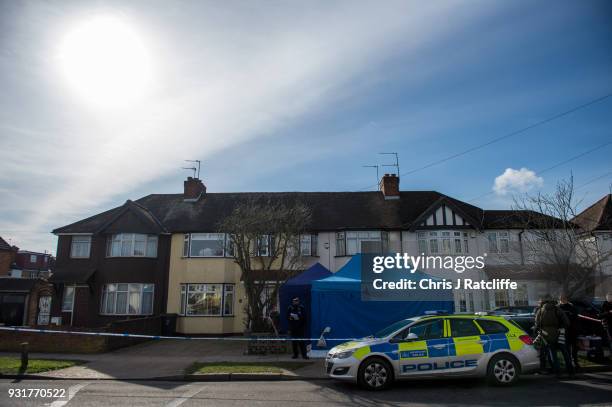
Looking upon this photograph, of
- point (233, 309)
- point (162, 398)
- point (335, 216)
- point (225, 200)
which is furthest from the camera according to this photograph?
point (225, 200)

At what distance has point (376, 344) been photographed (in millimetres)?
8883

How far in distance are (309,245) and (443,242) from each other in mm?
7148

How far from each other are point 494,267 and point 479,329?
15.1m

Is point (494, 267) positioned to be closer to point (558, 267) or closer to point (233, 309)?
point (558, 267)

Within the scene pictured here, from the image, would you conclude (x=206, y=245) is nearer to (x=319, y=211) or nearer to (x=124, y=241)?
(x=124, y=241)

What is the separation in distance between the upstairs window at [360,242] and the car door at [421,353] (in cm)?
1355

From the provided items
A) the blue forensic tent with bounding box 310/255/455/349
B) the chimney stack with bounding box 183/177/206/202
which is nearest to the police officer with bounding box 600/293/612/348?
the blue forensic tent with bounding box 310/255/455/349

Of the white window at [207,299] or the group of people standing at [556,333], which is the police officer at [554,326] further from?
the white window at [207,299]

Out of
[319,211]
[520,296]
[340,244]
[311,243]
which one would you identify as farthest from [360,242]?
[520,296]

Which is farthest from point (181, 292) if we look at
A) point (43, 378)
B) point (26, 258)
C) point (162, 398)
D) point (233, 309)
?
point (26, 258)

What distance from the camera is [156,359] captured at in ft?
43.4

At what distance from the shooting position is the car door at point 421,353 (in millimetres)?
8781

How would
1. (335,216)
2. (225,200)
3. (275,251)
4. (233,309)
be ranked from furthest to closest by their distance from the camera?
(225,200) < (335,216) < (233,309) < (275,251)

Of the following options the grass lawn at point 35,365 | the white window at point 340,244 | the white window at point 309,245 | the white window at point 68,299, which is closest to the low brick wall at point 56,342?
the grass lawn at point 35,365
